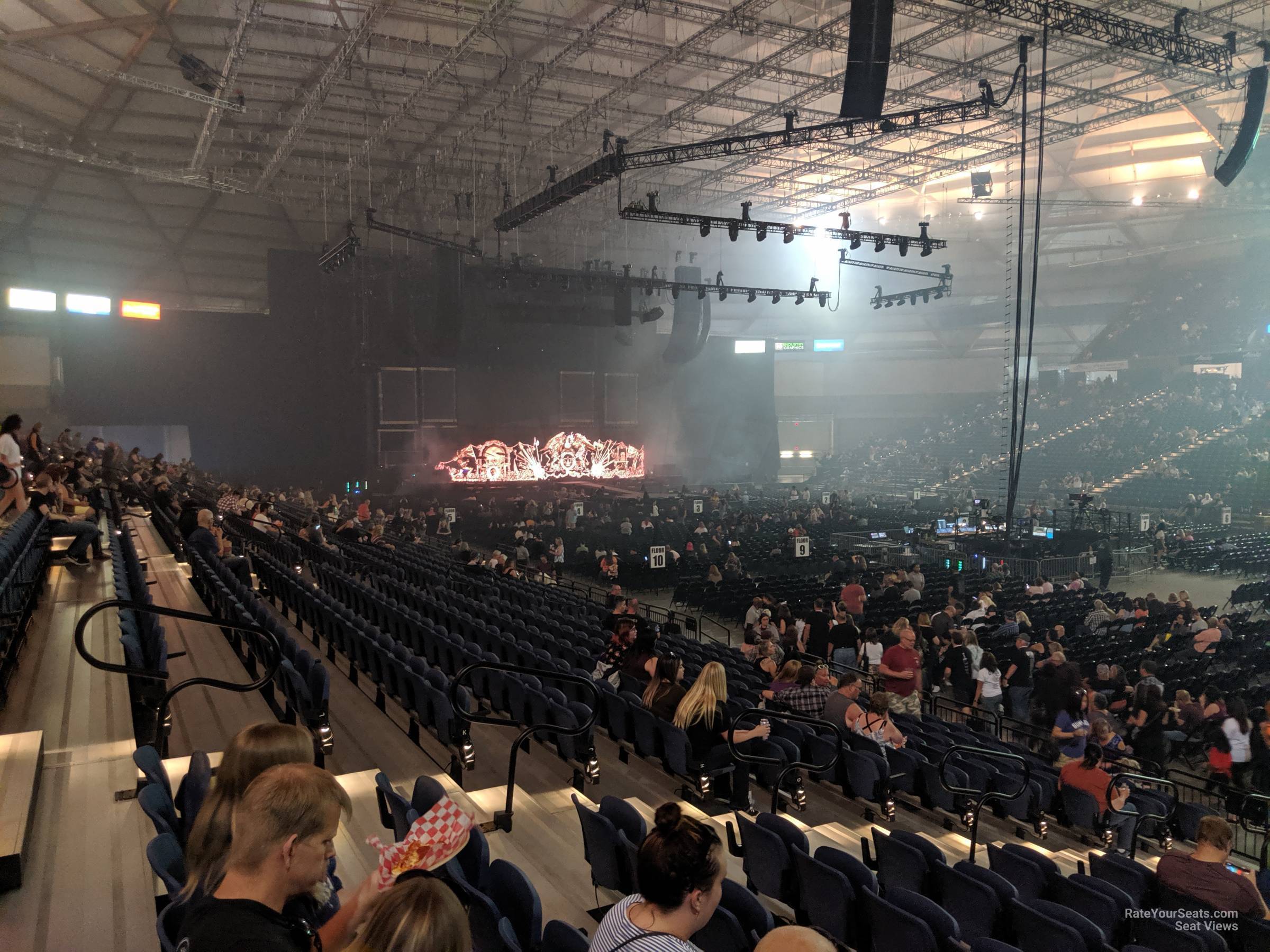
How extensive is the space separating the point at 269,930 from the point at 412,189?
27.2 meters

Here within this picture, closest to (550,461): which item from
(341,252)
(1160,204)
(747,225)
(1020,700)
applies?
(341,252)

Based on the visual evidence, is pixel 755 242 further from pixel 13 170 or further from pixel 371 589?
pixel 371 589

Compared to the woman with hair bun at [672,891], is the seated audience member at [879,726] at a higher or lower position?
lower

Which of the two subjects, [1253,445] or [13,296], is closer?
[13,296]

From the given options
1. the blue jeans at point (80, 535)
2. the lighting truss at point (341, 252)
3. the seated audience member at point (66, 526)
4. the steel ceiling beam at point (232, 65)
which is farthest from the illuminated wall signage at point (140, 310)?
the blue jeans at point (80, 535)

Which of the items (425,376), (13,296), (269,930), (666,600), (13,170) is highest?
(13,170)

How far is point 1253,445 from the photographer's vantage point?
83.0 feet

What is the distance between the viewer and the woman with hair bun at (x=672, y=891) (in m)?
1.88

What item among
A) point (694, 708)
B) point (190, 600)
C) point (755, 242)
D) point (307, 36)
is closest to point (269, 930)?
point (694, 708)

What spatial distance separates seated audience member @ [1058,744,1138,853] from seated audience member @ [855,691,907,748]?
1227 millimetres

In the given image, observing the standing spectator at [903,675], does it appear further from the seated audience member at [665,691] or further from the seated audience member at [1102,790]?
the seated audience member at [665,691]

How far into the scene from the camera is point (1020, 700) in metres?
8.77

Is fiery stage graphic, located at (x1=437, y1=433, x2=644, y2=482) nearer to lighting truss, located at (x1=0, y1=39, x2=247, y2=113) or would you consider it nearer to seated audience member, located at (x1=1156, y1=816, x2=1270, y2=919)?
lighting truss, located at (x1=0, y1=39, x2=247, y2=113)
